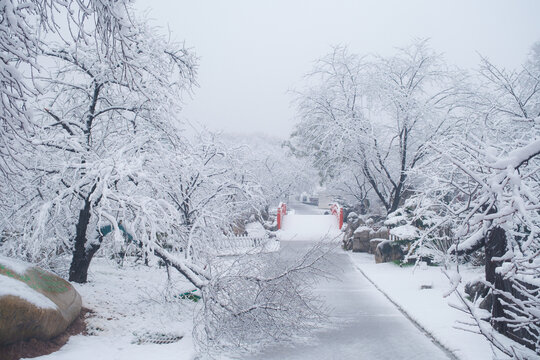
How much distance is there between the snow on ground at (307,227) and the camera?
79.2 ft

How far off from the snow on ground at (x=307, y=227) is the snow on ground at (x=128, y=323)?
49.1 ft

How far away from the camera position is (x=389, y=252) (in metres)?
15.1

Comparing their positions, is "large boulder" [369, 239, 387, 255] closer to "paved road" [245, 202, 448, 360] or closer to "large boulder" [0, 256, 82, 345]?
"paved road" [245, 202, 448, 360]

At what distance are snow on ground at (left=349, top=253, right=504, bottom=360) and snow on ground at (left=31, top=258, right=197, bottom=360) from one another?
173 inches

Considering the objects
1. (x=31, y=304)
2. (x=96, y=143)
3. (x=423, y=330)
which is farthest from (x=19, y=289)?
Result: (x=423, y=330)

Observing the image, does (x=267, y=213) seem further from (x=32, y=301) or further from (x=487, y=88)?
(x=32, y=301)

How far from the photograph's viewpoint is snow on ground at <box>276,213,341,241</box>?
24.1 m

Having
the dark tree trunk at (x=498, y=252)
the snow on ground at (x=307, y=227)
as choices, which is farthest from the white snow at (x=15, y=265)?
the snow on ground at (x=307, y=227)

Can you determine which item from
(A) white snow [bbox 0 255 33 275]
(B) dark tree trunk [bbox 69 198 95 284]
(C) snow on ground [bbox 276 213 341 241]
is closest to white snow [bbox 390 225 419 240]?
(C) snow on ground [bbox 276 213 341 241]

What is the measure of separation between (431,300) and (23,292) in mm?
8453

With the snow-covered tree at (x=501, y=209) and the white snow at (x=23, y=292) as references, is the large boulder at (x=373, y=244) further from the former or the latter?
the white snow at (x=23, y=292)

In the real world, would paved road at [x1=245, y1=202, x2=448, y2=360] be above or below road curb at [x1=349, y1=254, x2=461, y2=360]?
below

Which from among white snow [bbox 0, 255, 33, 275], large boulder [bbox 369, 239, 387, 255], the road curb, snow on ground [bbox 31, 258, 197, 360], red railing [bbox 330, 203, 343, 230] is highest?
red railing [bbox 330, 203, 343, 230]

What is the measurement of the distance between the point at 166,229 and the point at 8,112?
3838mm
